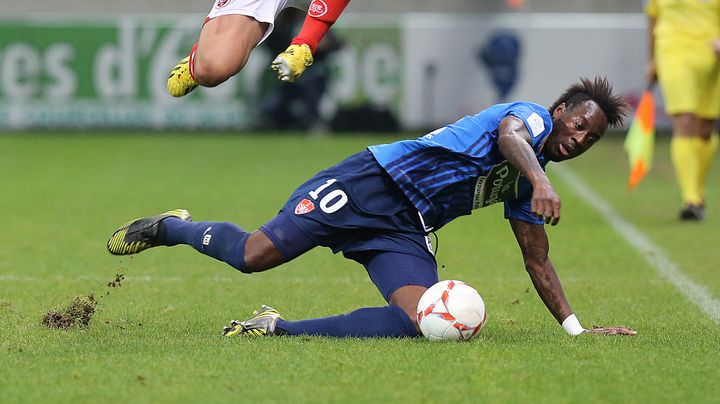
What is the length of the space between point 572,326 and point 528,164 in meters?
1.00

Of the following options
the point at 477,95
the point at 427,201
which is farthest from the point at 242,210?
the point at 477,95

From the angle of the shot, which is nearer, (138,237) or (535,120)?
(535,120)

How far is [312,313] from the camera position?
678 cm

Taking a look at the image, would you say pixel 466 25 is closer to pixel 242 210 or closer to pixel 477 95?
pixel 477 95

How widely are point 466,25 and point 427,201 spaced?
56.5 feet

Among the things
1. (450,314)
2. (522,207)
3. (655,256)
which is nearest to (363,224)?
(450,314)

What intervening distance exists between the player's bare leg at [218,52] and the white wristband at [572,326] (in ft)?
7.04

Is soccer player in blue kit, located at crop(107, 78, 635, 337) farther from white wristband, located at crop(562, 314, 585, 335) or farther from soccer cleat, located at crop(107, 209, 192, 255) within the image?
soccer cleat, located at crop(107, 209, 192, 255)

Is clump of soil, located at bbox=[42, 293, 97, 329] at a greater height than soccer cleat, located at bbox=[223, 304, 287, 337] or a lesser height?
lesser

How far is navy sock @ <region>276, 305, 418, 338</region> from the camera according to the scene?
575cm

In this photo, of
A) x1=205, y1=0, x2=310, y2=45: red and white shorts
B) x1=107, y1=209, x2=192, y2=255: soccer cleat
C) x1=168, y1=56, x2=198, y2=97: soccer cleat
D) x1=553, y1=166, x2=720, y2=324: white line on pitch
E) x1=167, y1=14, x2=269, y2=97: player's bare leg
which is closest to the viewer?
x1=107, y1=209, x2=192, y2=255: soccer cleat

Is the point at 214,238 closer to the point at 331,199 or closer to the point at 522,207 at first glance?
the point at 331,199

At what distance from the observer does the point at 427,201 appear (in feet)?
19.6

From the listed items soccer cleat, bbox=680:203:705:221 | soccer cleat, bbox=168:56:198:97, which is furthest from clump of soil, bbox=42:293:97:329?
soccer cleat, bbox=680:203:705:221
